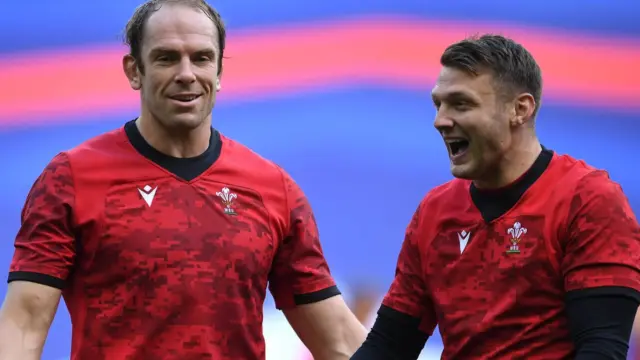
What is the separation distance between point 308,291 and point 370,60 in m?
1.53

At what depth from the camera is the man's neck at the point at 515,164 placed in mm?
3346

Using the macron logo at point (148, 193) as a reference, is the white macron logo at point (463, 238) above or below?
below

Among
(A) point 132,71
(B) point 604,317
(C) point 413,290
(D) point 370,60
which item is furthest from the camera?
(D) point 370,60

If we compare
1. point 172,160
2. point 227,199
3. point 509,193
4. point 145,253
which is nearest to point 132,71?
point 172,160

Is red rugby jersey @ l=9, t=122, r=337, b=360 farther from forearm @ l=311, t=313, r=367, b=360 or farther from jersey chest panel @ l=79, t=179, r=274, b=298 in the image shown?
forearm @ l=311, t=313, r=367, b=360

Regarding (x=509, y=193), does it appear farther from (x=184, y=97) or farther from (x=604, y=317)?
(x=184, y=97)

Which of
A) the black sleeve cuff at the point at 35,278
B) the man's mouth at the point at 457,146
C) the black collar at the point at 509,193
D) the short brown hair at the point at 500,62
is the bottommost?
the black sleeve cuff at the point at 35,278

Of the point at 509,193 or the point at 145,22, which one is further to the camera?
the point at 145,22

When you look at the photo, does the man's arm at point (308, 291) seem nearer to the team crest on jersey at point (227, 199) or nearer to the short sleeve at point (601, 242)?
A: the team crest on jersey at point (227, 199)

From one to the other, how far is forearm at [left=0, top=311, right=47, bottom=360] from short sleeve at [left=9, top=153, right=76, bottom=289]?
12cm

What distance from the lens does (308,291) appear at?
12.8ft

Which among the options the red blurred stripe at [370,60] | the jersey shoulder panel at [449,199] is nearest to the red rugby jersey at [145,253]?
the jersey shoulder panel at [449,199]

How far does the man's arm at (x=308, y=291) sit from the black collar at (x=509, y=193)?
2.23 ft

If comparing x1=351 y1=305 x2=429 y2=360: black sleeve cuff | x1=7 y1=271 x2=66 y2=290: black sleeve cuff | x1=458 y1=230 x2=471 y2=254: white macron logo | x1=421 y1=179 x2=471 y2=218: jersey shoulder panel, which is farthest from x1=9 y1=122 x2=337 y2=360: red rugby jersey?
x1=458 y1=230 x2=471 y2=254: white macron logo
